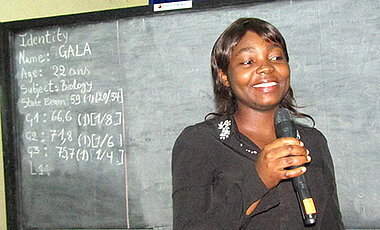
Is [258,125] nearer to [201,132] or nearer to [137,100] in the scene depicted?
[201,132]

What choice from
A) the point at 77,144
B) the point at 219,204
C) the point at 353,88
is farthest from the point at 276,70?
the point at 77,144

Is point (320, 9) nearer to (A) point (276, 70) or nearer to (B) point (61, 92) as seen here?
(A) point (276, 70)

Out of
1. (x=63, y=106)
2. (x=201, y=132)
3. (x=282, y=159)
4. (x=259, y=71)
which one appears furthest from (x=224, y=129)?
(x=63, y=106)

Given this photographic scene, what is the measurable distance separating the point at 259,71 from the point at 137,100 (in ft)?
3.60

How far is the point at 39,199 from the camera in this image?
2.33 m

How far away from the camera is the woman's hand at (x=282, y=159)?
0.96 metres

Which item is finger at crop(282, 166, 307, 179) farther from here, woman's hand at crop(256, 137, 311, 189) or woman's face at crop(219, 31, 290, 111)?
woman's face at crop(219, 31, 290, 111)

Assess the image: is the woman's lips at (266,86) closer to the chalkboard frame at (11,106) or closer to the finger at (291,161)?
the finger at (291,161)

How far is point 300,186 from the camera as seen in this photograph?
1.00 metres

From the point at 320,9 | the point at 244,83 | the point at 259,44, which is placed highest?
the point at 320,9

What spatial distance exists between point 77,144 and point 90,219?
0.38 metres

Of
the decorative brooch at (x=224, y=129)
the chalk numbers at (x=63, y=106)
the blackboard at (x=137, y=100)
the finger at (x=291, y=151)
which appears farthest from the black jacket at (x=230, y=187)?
the chalk numbers at (x=63, y=106)

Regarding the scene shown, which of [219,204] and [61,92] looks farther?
[61,92]

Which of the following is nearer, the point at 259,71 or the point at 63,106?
the point at 259,71
